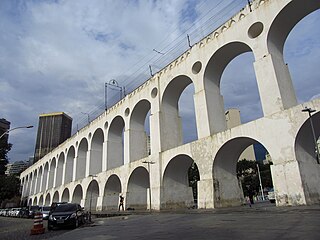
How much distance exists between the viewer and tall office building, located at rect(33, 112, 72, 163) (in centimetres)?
9506

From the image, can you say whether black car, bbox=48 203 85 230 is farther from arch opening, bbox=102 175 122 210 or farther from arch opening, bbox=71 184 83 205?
arch opening, bbox=71 184 83 205

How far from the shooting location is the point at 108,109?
113 feet

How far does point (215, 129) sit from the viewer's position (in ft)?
66.5

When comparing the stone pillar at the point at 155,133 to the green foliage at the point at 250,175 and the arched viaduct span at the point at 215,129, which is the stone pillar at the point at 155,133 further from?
the green foliage at the point at 250,175

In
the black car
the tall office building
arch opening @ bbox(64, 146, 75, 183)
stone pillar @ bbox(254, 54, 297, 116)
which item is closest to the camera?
the black car

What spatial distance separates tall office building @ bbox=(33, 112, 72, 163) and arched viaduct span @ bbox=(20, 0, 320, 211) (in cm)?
6714

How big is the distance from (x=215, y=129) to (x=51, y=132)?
285 feet

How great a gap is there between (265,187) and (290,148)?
4071 centimetres

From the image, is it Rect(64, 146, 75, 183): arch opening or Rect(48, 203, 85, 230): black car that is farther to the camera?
Rect(64, 146, 75, 183): arch opening

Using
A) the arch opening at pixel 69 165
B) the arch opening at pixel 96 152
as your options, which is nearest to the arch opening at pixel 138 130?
the arch opening at pixel 96 152

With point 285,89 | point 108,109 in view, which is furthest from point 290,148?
point 108,109

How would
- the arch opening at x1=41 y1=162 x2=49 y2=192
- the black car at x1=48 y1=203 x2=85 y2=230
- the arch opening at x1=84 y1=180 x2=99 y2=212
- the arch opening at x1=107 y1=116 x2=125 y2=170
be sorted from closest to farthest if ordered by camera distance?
the black car at x1=48 y1=203 x2=85 y2=230 → the arch opening at x1=107 y1=116 x2=125 y2=170 → the arch opening at x1=84 y1=180 x2=99 y2=212 → the arch opening at x1=41 y1=162 x2=49 y2=192

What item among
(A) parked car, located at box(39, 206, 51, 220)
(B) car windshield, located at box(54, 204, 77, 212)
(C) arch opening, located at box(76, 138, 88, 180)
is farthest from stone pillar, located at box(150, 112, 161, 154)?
(C) arch opening, located at box(76, 138, 88, 180)

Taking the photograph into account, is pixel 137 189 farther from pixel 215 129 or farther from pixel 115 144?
pixel 215 129
